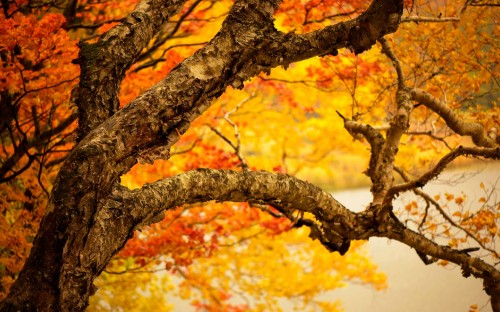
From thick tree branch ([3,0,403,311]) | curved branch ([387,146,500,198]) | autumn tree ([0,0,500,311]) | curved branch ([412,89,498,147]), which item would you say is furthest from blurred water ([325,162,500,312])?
thick tree branch ([3,0,403,311])

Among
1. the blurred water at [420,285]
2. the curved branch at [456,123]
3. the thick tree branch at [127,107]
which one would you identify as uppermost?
the blurred water at [420,285]

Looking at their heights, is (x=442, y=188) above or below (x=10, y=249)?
above

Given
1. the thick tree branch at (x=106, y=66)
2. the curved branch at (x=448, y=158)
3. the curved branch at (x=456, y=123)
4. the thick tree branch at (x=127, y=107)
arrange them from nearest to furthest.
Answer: the thick tree branch at (x=127, y=107) < the thick tree branch at (x=106, y=66) < the curved branch at (x=448, y=158) < the curved branch at (x=456, y=123)

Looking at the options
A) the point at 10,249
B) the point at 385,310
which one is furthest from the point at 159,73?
the point at 385,310

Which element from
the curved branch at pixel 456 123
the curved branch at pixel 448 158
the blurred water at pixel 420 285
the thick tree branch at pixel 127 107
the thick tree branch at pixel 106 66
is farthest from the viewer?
the blurred water at pixel 420 285

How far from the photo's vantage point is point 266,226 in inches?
329

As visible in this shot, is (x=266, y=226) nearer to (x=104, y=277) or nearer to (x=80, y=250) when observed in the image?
(x=104, y=277)

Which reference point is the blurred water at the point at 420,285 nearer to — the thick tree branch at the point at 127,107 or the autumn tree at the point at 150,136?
the autumn tree at the point at 150,136

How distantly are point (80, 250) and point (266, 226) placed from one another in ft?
20.1

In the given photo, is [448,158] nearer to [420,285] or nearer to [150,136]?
[150,136]

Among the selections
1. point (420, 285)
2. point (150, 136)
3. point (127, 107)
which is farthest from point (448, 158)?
point (420, 285)

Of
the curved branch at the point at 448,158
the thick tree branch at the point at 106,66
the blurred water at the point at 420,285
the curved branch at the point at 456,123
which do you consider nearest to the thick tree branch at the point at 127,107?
the thick tree branch at the point at 106,66

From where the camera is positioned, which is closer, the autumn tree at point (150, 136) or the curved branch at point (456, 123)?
the autumn tree at point (150, 136)

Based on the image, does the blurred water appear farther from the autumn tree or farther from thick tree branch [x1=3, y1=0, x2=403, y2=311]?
thick tree branch [x1=3, y1=0, x2=403, y2=311]
